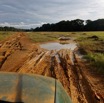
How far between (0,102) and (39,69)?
989cm

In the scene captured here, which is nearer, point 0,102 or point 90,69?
Answer: point 0,102

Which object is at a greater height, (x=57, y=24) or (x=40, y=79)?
(x=40, y=79)

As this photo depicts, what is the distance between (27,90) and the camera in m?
2.38

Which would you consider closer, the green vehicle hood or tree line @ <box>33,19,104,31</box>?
the green vehicle hood

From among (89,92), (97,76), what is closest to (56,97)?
(89,92)

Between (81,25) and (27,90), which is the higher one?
(27,90)

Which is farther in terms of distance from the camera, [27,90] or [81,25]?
[81,25]

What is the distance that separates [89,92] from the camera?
859 centimetres

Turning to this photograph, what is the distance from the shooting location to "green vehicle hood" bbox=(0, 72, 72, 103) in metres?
2.22

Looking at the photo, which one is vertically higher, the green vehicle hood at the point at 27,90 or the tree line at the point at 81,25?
the green vehicle hood at the point at 27,90

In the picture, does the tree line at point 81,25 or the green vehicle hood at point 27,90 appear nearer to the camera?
the green vehicle hood at point 27,90

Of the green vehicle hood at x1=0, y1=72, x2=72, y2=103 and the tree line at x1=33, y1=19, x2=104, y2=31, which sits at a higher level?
the green vehicle hood at x1=0, y1=72, x2=72, y2=103

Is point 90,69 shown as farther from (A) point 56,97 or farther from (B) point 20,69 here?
(A) point 56,97

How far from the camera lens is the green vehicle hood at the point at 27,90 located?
7.28 feet
